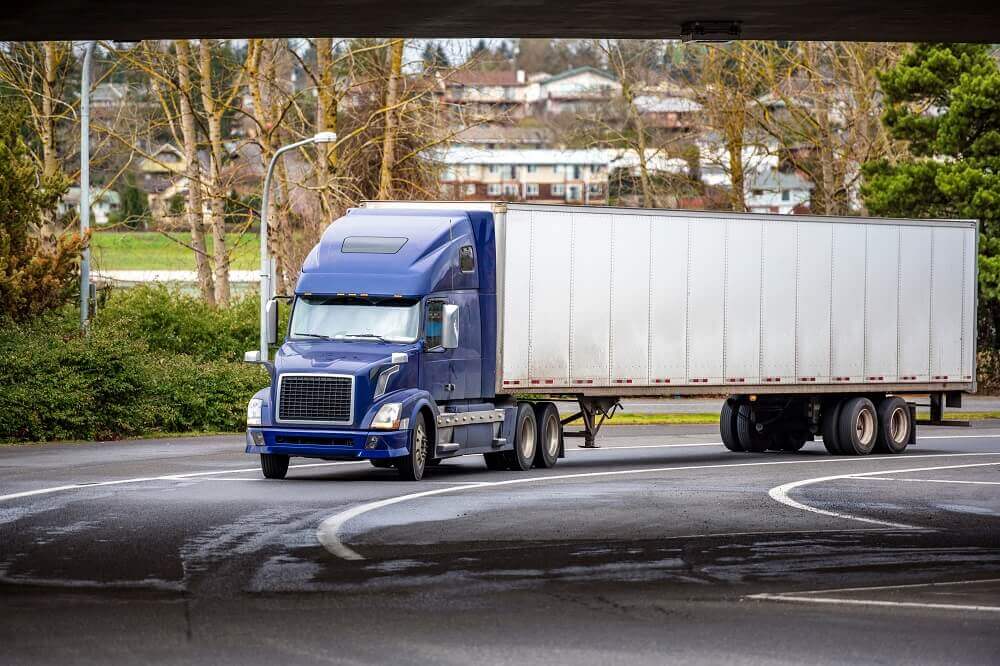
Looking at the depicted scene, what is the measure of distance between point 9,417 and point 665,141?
31137 millimetres

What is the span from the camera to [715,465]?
86.8 feet

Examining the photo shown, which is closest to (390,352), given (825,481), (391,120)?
(825,481)

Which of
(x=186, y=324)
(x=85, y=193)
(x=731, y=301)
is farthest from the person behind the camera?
(x=186, y=324)

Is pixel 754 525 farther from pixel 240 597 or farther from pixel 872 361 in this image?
pixel 872 361

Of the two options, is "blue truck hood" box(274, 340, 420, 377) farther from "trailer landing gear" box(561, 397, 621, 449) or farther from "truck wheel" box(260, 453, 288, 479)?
"trailer landing gear" box(561, 397, 621, 449)

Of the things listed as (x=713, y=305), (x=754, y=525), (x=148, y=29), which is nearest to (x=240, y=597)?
(x=754, y=525)

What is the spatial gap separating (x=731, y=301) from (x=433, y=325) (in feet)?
19.8

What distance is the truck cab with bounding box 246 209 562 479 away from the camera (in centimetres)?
2253

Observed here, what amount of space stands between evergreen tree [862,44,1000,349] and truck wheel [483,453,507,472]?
25.6 m

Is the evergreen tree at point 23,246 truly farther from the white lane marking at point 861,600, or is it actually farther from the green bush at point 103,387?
the white lane marking at point 861,600

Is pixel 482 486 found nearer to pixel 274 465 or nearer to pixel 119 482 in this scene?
pixel 274 465

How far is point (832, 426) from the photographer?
2947cm

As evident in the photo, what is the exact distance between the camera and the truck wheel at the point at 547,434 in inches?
1025

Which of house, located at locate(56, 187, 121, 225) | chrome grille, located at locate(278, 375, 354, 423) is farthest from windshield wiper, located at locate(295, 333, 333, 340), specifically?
house, located at locate(56, 187, 121, 225)
